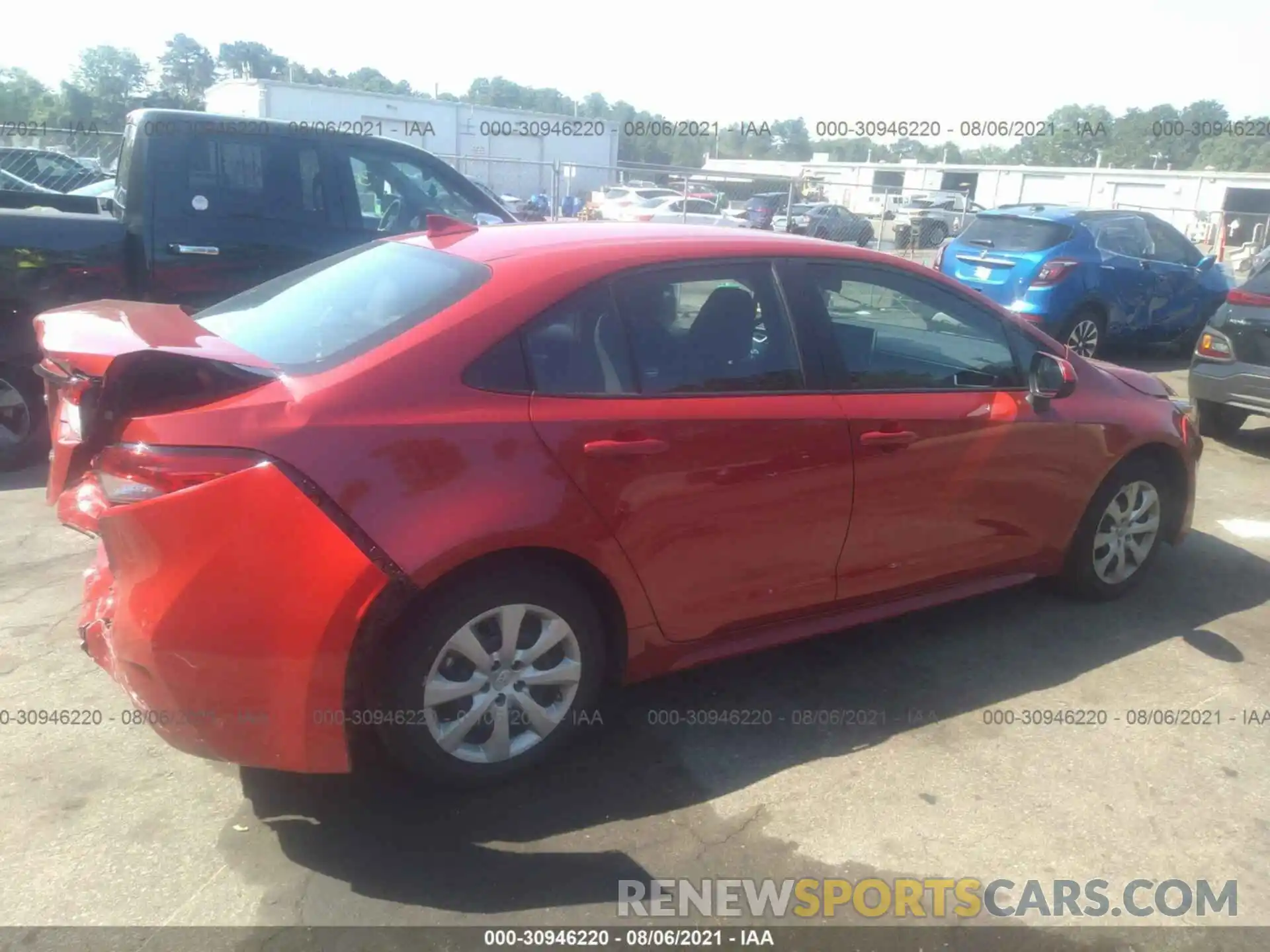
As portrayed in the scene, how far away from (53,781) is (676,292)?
2.45 metres

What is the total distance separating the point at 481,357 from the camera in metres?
2.87

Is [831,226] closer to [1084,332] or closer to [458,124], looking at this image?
[1084,332]

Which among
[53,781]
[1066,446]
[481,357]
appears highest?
[481,357]

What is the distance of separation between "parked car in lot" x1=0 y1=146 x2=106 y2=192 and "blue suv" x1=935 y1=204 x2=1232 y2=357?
1599 cm

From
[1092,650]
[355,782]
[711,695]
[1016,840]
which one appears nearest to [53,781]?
[355,782]

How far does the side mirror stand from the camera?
402 cm

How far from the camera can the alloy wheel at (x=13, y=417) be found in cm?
576

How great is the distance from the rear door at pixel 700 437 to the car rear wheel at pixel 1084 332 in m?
7.82

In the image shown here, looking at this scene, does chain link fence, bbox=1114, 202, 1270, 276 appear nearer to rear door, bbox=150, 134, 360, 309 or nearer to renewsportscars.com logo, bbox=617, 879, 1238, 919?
rear door, bbox=150, 134, 360, 309

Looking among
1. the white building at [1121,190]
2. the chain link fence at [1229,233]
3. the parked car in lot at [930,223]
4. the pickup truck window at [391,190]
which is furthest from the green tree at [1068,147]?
the pickup truck window at [391,190]

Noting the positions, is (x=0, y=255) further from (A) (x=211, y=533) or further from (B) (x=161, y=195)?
(A) (x=211, y=533)

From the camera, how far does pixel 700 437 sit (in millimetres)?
3148

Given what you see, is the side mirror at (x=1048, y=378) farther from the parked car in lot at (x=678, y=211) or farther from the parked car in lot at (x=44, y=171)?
the parked car in lot at (x=44, y=171)

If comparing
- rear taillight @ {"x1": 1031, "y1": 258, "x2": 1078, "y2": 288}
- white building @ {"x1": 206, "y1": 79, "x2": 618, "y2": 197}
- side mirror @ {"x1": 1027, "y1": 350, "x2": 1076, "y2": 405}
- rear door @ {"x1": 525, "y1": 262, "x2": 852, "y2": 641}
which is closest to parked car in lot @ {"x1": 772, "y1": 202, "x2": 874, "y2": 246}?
white building @ {"x1": 206, "y1": 79, "x2": 618, "y2": 197}
